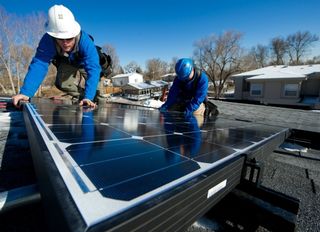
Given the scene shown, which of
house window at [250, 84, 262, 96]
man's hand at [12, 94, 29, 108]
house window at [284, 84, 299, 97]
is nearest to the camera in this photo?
man's hand at [12, 94, 29, 108]

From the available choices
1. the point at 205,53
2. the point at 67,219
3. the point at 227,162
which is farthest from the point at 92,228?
the point at 205,53

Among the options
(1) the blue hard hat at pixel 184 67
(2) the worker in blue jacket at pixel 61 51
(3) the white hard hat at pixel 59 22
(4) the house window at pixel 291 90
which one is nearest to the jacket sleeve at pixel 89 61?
(2) the worker in blue jacket at pixel 61 51

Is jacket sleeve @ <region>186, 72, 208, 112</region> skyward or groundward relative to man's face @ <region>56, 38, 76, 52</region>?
groundward

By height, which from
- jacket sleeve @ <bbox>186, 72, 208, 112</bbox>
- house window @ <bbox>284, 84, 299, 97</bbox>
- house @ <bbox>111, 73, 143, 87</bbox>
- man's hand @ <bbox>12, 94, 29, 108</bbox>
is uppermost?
house @ <bbox>111, 73, 143, 87</bbox>

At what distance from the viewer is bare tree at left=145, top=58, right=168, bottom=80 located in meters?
55.8

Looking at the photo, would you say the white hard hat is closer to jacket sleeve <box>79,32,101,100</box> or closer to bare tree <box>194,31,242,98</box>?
jacket sleeve <box>79,32,101,100</box>

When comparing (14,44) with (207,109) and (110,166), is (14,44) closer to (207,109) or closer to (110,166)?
(207,109)

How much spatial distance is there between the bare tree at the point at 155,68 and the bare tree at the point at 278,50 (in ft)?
97.4

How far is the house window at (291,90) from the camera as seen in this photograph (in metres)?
16.6

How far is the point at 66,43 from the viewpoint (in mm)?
3127

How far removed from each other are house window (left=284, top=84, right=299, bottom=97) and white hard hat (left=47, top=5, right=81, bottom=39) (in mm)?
19864

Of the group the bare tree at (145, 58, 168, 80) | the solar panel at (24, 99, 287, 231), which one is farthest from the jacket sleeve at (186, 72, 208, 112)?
the bare tree at (145, 58, 168, 80)

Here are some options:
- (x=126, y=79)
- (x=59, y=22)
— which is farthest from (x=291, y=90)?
(x=126, y=79)

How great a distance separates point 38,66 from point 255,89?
20489mm
